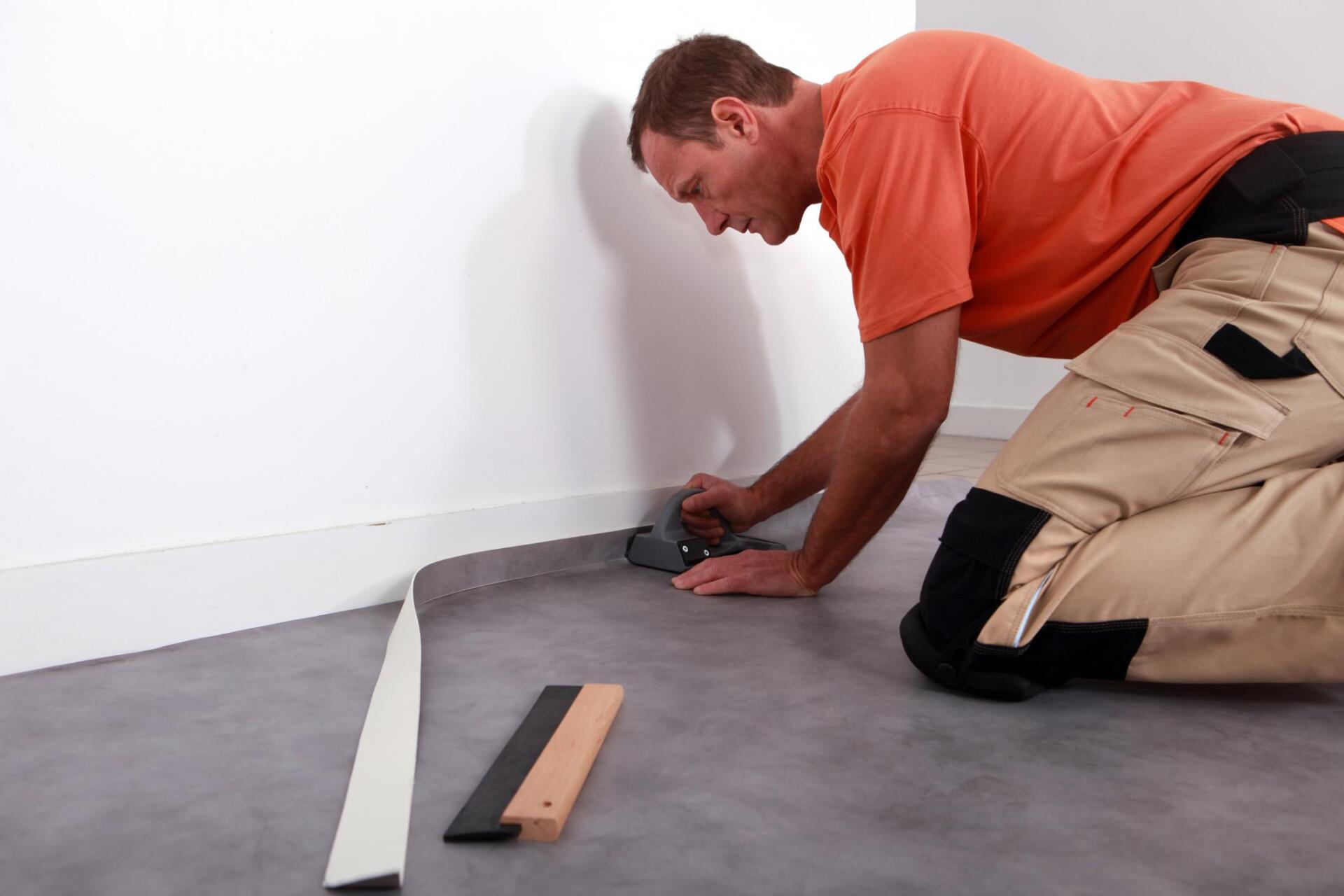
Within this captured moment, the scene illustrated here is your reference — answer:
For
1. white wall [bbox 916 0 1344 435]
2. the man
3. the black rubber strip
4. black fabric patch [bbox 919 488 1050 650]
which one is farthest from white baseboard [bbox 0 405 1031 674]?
white wall [bbox 916 0 1344 435]

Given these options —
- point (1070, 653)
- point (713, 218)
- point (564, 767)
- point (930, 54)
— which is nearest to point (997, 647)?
point (1070, 653)

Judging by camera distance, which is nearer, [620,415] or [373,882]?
[373,882]

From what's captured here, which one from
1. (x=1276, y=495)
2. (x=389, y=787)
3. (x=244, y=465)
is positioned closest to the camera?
(x=389, y=787)

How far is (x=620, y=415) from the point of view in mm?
2084

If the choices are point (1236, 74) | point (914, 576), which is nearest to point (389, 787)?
point (914, 576)

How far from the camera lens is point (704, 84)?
1655mm

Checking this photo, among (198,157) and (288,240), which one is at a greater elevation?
(198,157)

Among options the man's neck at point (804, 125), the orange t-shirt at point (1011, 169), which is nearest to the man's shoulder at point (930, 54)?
the orange t-shirt at point (1011, 169)

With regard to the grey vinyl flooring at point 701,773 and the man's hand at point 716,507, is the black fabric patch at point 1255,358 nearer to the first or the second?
the grey vinyl flooring at point 701,773

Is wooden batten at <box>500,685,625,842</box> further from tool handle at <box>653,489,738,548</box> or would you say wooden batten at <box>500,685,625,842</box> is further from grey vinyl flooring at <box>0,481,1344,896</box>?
tool handle at <box>653,489,738,548</box>

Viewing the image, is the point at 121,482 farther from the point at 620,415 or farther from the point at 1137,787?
the point at 1137,787

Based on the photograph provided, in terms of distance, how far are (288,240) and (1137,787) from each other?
4.59 ft

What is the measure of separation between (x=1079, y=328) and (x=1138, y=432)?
16.3 inches

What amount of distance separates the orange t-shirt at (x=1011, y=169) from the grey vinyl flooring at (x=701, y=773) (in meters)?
0.57
